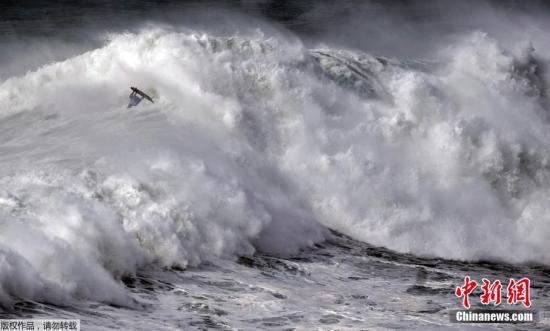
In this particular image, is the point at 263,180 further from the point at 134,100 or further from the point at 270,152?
the point at 134,100

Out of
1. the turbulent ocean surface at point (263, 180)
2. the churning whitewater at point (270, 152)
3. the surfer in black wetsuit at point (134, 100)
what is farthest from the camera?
the surfer in black wetsuit at point (134, 100)

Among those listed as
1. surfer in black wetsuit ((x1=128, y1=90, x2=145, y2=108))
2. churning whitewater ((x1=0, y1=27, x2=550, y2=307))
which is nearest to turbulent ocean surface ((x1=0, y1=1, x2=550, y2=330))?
churning whitewater ((x1=0, y1=27, x2=550, y2=307))

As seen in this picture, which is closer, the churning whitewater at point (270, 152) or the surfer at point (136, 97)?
the churning whitewater at point (270, 152)

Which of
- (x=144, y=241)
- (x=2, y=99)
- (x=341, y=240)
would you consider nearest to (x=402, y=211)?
(x=341, y=240)

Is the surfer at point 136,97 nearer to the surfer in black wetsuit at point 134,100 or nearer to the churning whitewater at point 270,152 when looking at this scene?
the surfer in black wetsuit at point 134,100

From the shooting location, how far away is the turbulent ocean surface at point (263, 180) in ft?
46.8

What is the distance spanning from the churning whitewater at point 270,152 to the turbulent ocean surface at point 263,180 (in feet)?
0.17

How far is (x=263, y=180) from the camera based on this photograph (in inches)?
782

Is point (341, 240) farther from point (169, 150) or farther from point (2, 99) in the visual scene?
point (2, 99)

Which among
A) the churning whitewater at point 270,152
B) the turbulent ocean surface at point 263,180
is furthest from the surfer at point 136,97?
the churning whitewater at point 270,152

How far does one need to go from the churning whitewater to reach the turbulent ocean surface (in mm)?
52

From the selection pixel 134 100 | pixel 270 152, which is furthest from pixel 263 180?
pixel 134 100

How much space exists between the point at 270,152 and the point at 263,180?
52.4 inches

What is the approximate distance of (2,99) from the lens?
74.6 ft
